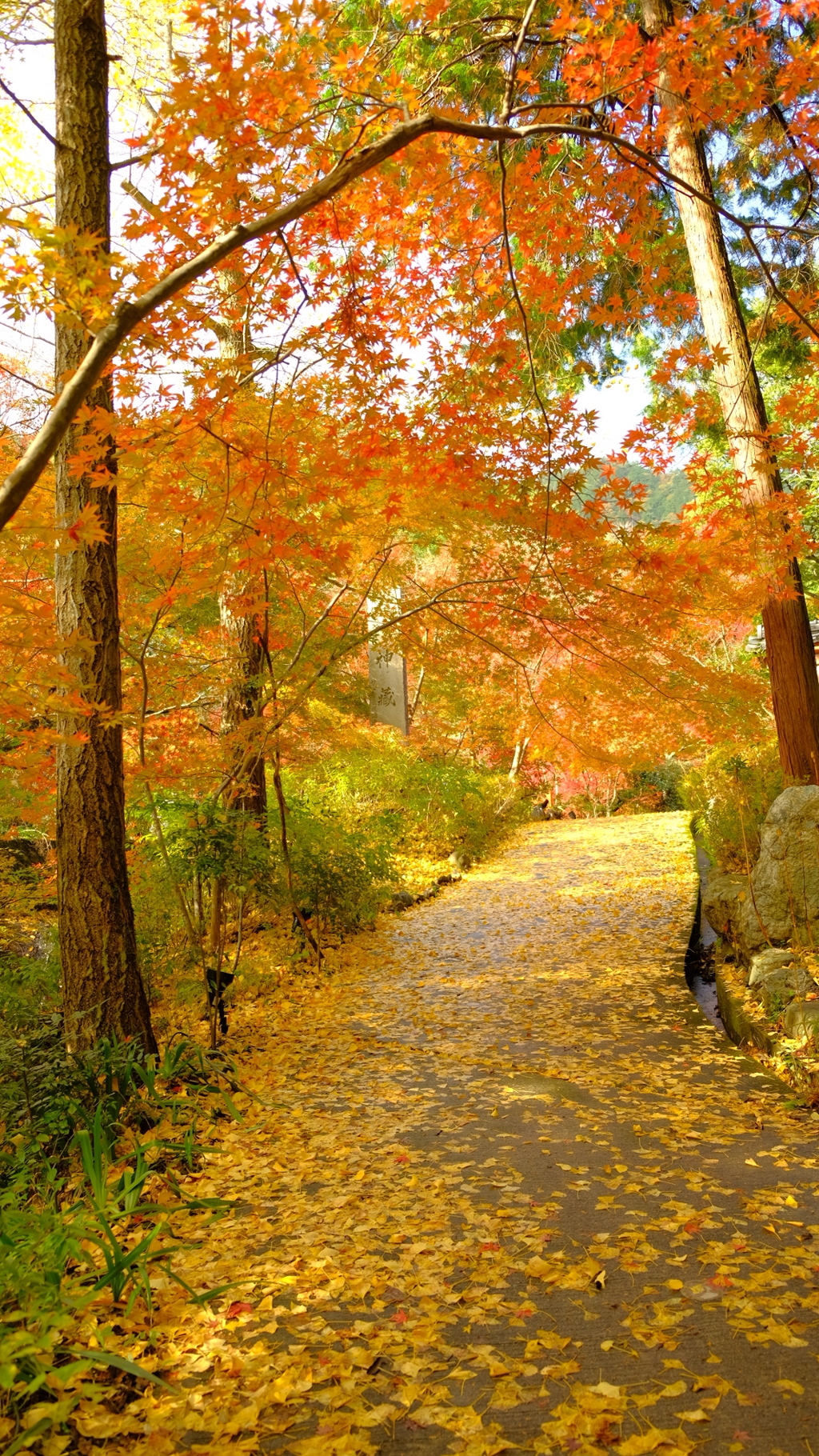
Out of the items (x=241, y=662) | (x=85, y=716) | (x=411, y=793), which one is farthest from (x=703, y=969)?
(x=411, y=793)

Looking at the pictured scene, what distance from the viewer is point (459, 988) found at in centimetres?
636

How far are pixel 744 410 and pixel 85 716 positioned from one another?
5.62 meters

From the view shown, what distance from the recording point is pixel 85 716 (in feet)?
13.2

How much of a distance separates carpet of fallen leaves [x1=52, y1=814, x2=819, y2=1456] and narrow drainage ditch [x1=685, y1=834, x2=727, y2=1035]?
1.51 feet

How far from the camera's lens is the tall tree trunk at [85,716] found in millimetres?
4070

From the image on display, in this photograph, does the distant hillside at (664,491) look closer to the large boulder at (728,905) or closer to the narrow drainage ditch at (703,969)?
the narrow drainage ditch at (703,969)

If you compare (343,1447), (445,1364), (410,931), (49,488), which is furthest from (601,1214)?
(410,931)

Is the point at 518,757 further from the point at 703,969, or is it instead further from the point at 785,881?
the point at 785,881

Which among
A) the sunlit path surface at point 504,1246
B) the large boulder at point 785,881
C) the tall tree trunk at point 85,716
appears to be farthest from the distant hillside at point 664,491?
the tall tree trunk at point 85,716

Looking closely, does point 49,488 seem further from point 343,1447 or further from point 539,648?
point 343,1447

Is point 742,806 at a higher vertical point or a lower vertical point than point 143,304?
lower

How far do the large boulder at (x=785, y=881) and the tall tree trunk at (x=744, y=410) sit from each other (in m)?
1.24

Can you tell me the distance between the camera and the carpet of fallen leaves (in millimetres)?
2137

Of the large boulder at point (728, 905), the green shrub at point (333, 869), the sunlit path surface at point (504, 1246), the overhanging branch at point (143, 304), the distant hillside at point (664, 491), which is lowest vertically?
the sunlit path surface at point (504, 1246)
